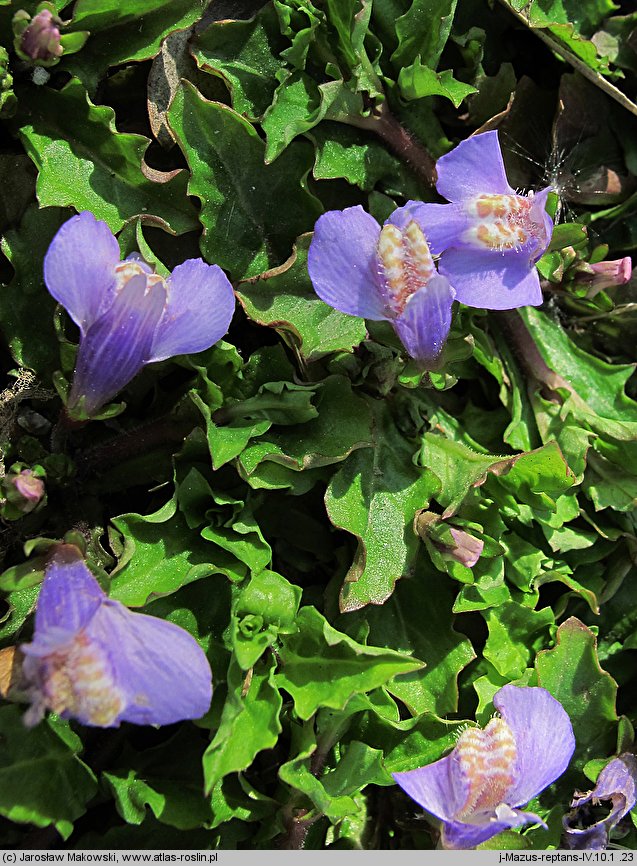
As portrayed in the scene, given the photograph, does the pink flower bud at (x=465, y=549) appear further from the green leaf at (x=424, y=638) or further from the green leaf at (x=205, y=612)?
the green leaf at (x=205, y=612)

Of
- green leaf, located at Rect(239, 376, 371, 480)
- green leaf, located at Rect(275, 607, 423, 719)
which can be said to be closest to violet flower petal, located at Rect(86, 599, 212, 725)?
green leaf, located at Rect(275, 607, 423, 719)

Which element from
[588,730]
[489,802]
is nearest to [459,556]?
[489,802]

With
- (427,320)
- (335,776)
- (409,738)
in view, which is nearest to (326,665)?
(335,776)

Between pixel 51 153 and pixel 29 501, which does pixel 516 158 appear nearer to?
pixel 51 153

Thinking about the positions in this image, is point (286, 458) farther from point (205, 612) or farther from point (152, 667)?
point (152, 667)

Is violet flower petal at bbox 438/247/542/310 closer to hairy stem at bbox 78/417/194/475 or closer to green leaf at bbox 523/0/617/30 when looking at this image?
hairy stem at bbox 78/417/194/475

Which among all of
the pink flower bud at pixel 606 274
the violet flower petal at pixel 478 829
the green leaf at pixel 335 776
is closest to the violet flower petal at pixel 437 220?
the pink flower bud at pixel 606 274
